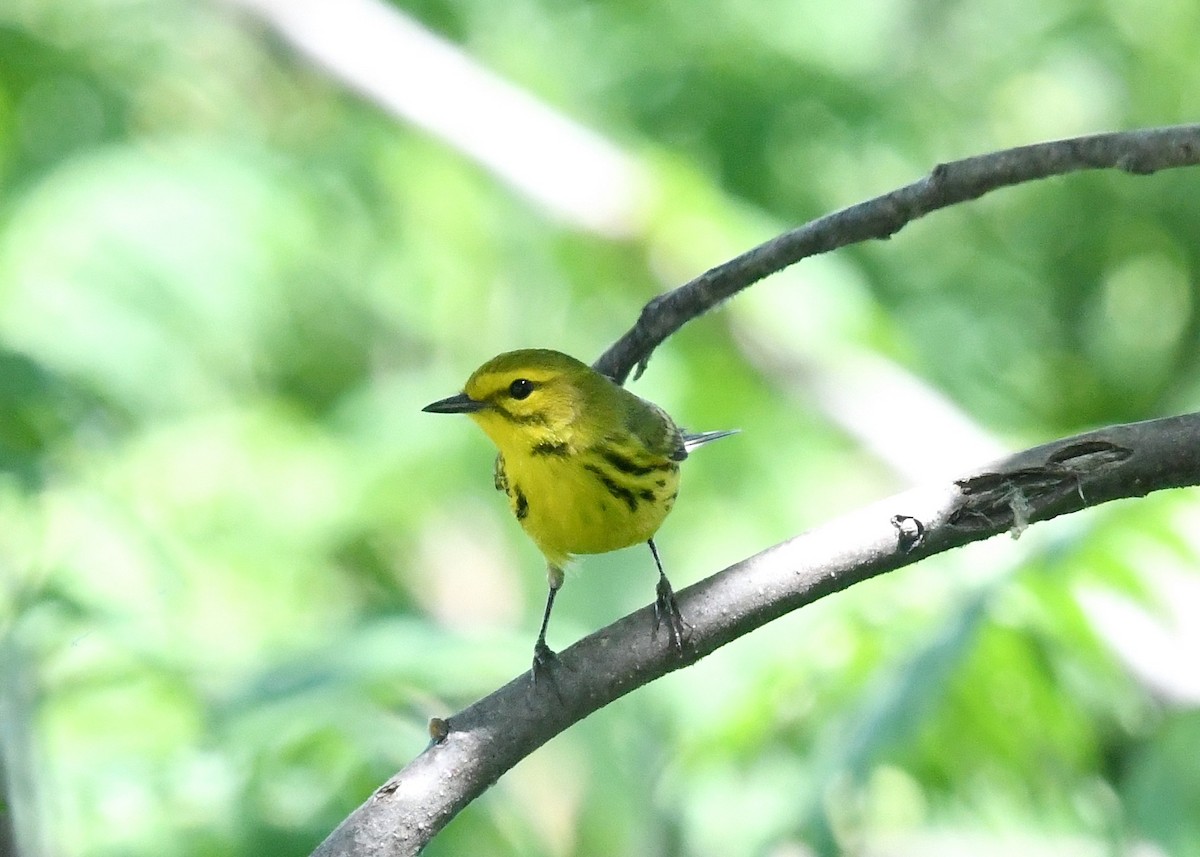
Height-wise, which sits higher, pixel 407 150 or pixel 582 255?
pixel 407 150

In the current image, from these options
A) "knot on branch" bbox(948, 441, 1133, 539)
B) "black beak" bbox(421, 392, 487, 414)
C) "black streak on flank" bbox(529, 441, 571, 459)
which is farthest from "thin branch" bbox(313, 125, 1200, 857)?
"black beak" bbox(421, 392, 487, 414)

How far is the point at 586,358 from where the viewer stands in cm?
679

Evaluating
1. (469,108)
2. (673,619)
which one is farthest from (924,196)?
(469,108)

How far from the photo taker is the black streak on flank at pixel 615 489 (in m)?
3.02

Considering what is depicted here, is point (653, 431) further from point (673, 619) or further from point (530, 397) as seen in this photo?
point (673, 619)

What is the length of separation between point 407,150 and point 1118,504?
5.68m

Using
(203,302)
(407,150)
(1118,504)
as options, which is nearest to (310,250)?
(203,302)

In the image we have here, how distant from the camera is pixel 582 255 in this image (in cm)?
607

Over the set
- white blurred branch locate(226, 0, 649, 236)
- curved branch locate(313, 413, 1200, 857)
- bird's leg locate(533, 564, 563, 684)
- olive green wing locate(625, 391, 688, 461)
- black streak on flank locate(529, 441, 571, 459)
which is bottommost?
curved branch locate(313, 413, 1200, 857)

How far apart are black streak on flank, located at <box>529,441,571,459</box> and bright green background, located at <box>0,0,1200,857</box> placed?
2.12ft

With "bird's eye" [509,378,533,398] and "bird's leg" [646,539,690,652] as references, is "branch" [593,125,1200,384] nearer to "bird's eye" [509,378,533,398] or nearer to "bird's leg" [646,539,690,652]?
"bird's leg" [646,539,690,652]

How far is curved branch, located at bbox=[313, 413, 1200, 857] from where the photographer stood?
6.35ft

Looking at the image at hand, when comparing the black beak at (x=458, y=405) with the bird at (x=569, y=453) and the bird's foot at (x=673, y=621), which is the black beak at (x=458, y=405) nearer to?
the bird at (x=569, y=453)

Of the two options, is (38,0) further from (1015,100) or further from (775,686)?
(775,686)
